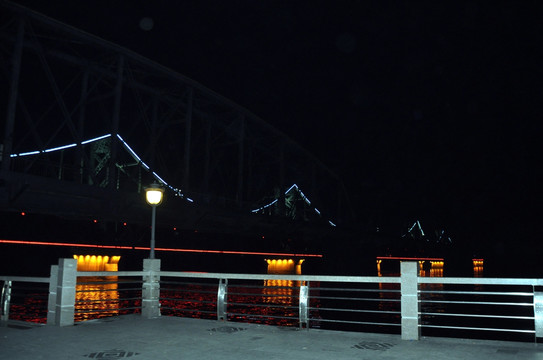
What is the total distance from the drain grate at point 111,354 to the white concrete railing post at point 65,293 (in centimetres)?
351

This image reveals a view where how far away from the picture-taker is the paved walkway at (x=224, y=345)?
27.3ft

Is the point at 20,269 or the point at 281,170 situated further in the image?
the point at 281,170

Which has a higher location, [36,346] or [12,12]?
[12,12]

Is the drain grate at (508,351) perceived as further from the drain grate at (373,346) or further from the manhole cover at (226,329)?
the manhole cover at (226,329)

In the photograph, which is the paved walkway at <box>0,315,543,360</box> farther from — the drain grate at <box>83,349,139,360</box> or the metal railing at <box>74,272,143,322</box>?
the metal railing at <box>74,272,143,322</box>

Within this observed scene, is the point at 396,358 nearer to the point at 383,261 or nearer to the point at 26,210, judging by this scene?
the point at 26,210

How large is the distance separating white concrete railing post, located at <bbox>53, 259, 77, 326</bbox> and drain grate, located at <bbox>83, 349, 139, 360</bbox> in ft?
11.5

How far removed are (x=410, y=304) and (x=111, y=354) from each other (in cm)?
564

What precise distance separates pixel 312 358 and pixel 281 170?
249ft

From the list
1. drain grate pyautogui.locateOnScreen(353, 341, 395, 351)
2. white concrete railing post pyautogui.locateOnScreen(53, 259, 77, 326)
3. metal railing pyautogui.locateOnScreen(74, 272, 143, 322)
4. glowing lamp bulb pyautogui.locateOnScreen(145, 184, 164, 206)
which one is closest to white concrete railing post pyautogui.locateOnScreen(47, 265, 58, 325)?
white concrete railing post pyautogui.locateOnScreen(53, 259, 77, 326)

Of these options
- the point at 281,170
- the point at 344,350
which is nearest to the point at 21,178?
the point at 344,350

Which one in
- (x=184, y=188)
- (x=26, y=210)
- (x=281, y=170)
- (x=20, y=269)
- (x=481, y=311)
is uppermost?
(x=281, y=170)

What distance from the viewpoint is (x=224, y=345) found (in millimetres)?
9250

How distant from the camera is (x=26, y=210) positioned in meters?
37.5
